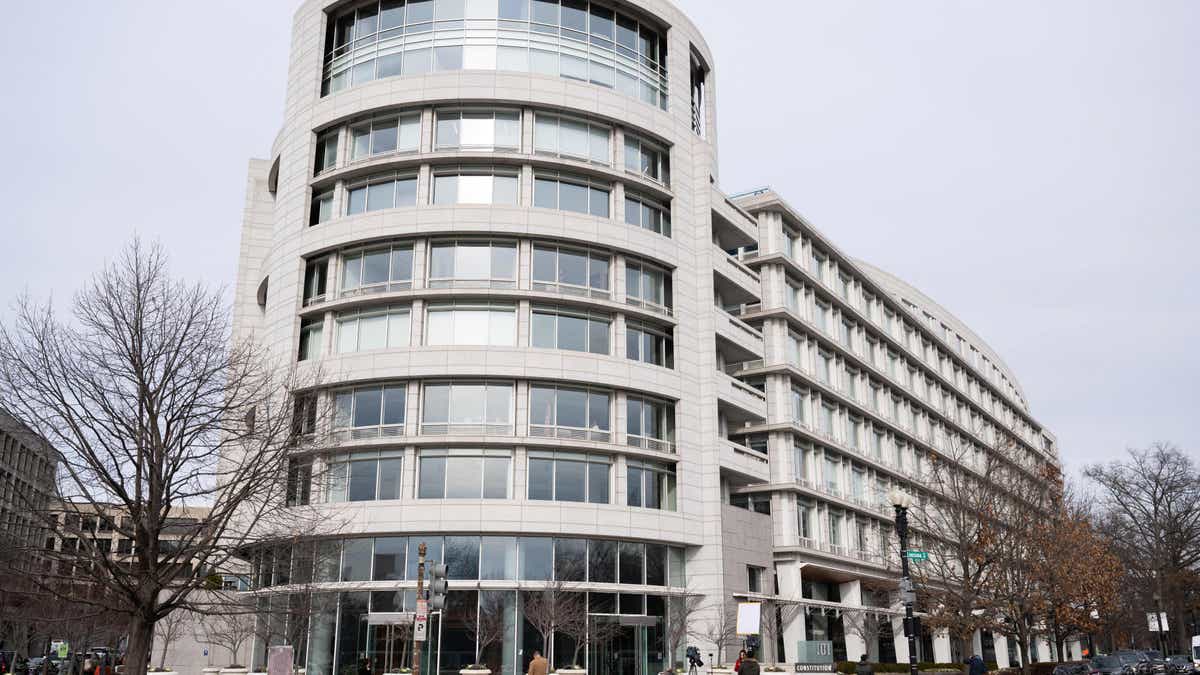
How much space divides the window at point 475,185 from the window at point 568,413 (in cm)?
Result: 870

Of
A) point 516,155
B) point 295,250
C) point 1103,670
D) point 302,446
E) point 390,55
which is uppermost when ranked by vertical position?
point 390,55

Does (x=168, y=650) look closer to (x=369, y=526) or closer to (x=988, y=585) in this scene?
(x=369, y=526)

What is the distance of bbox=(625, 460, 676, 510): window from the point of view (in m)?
45.7

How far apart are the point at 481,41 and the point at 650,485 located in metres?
22.0

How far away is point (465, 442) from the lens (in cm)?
4288

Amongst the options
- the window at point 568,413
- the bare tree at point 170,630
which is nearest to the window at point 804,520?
the window at point 568,413

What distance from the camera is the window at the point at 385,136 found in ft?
157

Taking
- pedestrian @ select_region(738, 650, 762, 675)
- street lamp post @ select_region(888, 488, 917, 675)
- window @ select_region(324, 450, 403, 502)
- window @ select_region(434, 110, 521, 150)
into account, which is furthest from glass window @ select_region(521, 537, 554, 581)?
window @ select_region(434, 110, 521, 150)

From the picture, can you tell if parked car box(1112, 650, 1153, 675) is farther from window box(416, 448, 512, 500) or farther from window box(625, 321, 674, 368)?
window box(416, 448, 512, 500)

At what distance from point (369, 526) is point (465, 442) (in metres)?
5.09

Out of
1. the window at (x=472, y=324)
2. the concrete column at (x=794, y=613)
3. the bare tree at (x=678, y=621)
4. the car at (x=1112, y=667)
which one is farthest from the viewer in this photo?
the car at (x=1112, y=667)

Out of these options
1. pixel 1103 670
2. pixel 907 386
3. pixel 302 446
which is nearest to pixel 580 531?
pixel 302 446

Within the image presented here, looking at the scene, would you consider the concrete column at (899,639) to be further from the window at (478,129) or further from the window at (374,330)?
the window at (478,129)

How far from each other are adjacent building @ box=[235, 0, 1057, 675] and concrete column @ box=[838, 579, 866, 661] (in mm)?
3682
